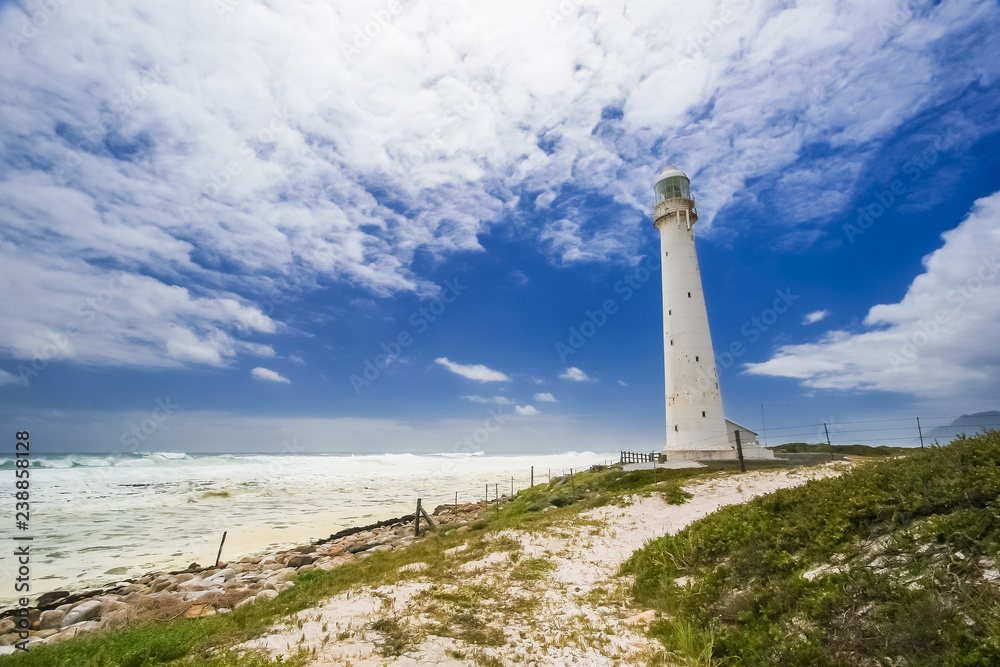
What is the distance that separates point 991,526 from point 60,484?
63.6 metres

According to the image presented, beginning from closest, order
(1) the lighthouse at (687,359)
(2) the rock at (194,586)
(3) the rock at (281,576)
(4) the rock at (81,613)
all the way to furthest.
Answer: (4) the rock at (81,613), (3) the rock at (281,576), (2) the rock at (194,586), (1) the lighthouse at (687,359)

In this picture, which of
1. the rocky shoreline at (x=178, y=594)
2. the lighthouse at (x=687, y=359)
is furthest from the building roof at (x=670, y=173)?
the rocky shoreline at (x=178, y=594)

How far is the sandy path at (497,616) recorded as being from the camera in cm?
602

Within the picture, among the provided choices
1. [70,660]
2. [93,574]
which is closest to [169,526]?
[93,574]

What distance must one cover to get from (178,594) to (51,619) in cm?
248

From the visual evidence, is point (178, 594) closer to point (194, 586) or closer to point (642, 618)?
point (194, 586)

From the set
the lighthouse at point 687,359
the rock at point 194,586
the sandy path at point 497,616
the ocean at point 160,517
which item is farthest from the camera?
the lighthouse at point 687,359

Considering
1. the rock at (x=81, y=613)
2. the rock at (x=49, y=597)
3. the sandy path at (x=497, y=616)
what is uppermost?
the sandy path at (x=497, y=616)

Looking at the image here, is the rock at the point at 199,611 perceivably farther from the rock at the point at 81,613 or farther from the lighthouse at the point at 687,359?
the lighthouse at the point at 687,359

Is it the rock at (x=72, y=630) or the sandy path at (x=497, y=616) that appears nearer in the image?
the sandy path at (x=497, y=616)

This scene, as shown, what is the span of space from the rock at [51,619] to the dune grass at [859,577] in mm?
13363

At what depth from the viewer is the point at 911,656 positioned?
13.3ft

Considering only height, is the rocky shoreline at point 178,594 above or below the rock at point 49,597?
above

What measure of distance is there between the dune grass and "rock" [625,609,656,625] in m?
0.19
